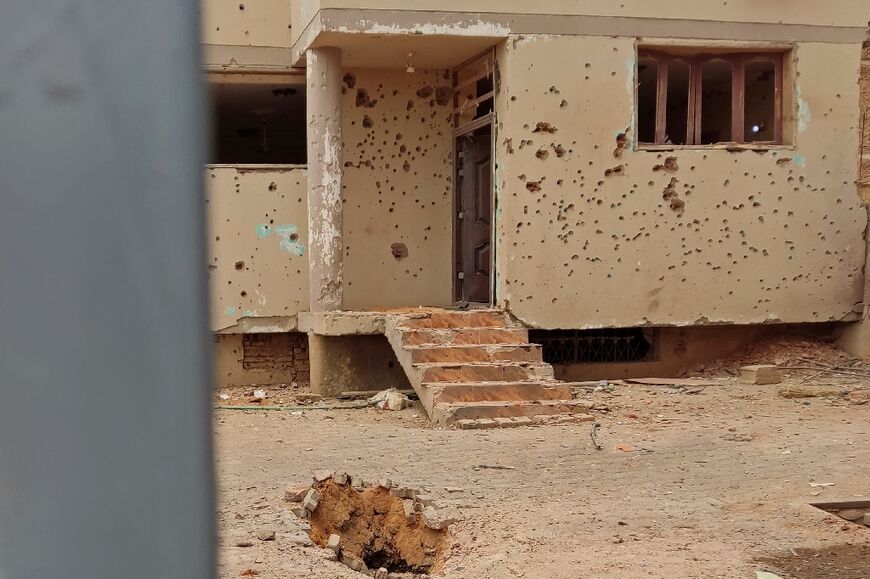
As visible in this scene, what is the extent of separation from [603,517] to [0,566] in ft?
14.1

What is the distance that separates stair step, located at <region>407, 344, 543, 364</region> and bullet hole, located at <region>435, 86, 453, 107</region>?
365 cm

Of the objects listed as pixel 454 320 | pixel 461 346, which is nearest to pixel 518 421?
pixel 461 346

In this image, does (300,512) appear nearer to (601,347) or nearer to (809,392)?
(809,392)

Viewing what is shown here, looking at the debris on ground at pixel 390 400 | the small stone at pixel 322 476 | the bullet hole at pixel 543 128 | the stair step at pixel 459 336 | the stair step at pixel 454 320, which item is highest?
the bullet hole at pixel 543 128

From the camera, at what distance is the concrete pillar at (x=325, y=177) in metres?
9.08

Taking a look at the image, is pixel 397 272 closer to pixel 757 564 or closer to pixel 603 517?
pixel 603 517

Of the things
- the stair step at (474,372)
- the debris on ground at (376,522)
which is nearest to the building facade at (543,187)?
the stair step at (474,372)

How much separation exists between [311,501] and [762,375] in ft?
19.1

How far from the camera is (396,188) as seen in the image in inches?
406

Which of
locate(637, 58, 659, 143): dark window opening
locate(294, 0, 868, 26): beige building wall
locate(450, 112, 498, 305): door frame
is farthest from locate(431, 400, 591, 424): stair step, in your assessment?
locate(294, 0, 868, 26): beige building wall

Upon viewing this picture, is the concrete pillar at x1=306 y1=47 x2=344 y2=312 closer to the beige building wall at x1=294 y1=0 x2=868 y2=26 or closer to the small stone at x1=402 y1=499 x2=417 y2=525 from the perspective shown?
the beige building wall at x1=294 y1=0 x2=868 y2=26

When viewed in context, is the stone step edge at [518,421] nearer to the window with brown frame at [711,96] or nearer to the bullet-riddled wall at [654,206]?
the bullet-riddled wall at [654,206]

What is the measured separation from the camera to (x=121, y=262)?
704mm

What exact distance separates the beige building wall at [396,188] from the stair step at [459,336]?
218 cm
